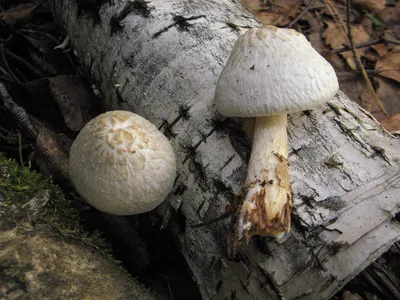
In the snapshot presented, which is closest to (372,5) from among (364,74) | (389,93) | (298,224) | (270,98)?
(364,74)

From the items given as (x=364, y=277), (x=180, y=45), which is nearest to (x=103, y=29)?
(x=180, y=45)

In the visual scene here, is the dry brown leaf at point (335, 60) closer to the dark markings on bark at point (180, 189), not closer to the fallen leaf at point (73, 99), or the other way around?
the fallen leaf at point (73, 99)

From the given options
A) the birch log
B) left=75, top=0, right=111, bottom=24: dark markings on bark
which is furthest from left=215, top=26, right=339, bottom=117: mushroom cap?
left=75, top=0, right=111, bottom=24: dark markings on bark

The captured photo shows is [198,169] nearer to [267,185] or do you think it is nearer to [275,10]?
[267,185]

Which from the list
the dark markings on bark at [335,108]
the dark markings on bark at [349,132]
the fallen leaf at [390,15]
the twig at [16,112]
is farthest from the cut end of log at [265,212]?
the fallen leaf at [390,15]

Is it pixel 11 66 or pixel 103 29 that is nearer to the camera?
pixel 103 29

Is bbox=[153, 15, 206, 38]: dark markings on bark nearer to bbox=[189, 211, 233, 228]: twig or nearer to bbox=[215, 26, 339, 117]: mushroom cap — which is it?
Answer: bbox=[215, 26, 339, 117]: mushroom cap

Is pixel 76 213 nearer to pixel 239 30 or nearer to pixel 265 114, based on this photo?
pixel 265 114
